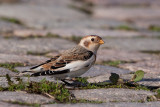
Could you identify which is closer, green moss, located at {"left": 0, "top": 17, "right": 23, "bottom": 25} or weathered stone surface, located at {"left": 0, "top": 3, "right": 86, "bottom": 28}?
green moss, located at {"left": 0, "top": 17, "right": 23, "bottom": 25}

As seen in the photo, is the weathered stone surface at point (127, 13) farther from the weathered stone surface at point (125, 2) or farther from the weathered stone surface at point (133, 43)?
the weathered stone surface at point (133, 43)

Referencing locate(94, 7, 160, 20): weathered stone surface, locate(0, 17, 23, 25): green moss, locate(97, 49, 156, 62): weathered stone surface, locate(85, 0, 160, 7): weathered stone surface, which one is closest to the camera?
locate(97, 49, 156, 62): weathered stone surface

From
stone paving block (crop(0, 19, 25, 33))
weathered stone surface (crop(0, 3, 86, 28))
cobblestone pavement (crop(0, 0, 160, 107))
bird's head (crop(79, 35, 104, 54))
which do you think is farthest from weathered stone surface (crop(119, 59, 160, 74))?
weathered stone surface (crop(0, 3, 86, 28))

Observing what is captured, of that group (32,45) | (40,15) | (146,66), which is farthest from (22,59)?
(40,15)

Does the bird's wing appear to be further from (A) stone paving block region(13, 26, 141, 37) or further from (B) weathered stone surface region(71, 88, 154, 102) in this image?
(A) stone paving block region(13, 26, 141, 37)

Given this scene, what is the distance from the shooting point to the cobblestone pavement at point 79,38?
11.1ft

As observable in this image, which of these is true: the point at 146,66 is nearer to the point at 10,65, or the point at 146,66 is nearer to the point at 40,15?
the point at 10,65

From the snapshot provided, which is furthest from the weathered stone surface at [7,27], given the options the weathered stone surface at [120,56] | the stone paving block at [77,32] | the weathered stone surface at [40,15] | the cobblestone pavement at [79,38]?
the weathered stone surface at [120,56]

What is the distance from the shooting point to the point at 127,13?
483 inches

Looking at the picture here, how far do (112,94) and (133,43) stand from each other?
402 cm

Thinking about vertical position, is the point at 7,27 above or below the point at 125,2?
below

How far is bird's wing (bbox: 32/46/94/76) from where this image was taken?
3709mm

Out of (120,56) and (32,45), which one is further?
(32,45)

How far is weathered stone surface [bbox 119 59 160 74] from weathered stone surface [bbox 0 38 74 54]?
1.64 metres
